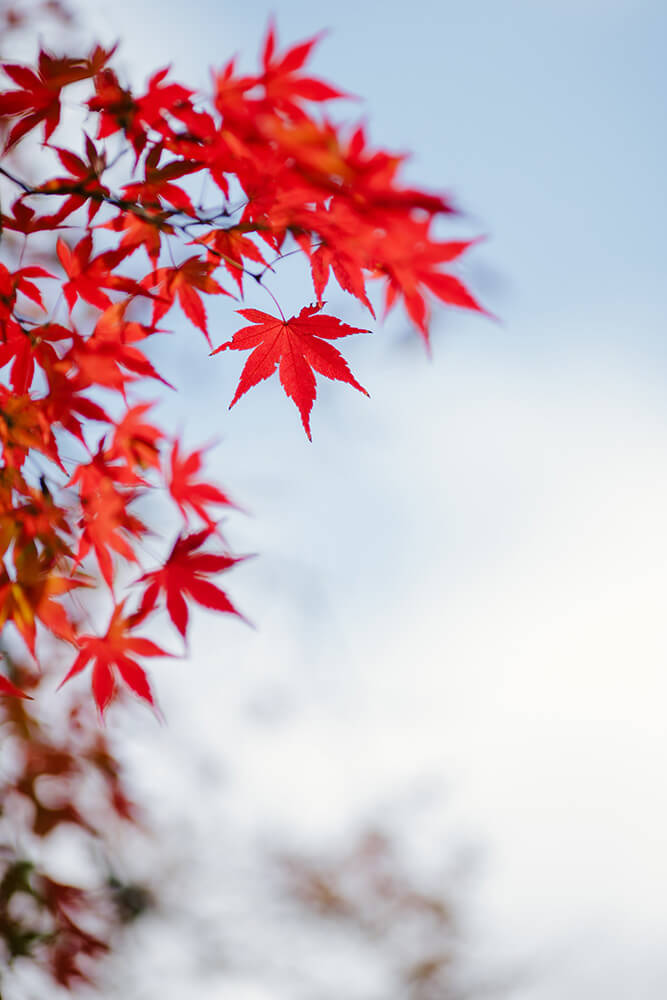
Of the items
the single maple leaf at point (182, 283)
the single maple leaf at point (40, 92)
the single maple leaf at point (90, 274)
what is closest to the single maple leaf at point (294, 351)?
the single maple leaf at point (182, 283)

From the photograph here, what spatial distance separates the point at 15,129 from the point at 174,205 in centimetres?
31

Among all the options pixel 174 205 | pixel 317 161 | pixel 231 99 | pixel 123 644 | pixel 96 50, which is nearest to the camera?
pixel 317 161

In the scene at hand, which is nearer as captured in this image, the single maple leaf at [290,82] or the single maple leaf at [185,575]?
the single maple leaf at [290,82]

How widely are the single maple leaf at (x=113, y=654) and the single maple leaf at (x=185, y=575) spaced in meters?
0.10

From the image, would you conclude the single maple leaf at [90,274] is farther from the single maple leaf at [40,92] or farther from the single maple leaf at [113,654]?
the single maple leaf at [113,654]

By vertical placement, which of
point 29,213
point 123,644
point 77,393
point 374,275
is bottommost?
point 123,644

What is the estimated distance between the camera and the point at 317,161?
895mm

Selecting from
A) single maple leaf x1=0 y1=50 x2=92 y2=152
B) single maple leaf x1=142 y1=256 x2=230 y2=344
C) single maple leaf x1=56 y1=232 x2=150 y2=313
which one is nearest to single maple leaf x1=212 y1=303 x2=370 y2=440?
single maple leaf x1=142 y1=256 x2=230 y2=344

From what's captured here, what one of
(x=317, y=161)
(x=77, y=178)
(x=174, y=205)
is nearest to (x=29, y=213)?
(x=77, y=178)

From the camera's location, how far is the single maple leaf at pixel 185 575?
1495mm

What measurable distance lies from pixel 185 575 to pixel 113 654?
273mm

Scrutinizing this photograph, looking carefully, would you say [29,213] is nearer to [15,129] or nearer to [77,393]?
[15,129]

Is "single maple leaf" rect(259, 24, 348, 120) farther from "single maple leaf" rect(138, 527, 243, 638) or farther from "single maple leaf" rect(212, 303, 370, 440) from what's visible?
"single maple leaf" rect(138, 527, 243, 638)

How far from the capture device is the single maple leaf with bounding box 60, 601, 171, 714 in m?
1.58
